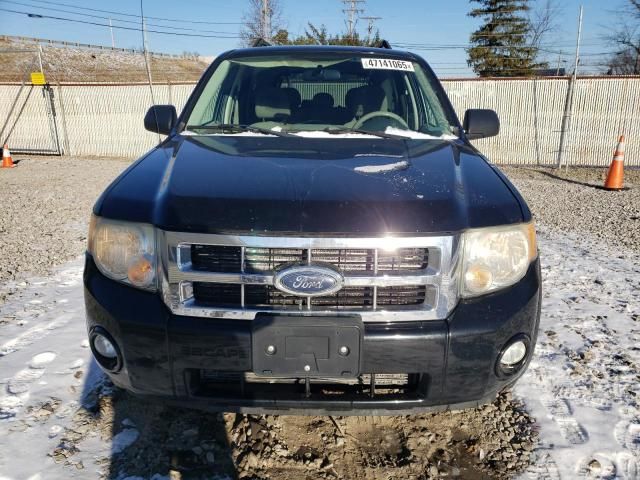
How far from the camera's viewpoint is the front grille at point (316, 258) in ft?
5.78

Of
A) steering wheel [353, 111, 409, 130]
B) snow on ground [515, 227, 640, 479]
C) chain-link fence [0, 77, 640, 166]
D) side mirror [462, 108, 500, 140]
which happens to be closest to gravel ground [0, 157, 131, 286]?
chain-link fence [0, 77, 640, 166]

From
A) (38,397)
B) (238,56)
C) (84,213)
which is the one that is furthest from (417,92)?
(84,213)

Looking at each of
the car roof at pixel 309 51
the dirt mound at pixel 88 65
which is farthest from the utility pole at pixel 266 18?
the car roof at pixel 309 51

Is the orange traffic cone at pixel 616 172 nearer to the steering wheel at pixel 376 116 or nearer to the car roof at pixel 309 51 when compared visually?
the car roof at pixel 309 51

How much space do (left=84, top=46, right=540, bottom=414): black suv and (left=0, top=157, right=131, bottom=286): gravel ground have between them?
10.7ft


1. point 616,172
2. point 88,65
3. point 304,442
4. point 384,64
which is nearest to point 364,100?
point 384,64

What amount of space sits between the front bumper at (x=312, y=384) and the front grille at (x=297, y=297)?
0.27ft

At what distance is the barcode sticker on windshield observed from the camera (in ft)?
11.0

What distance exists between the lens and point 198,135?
2.82 m

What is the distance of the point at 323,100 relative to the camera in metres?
3.21

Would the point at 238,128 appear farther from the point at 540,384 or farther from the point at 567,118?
the point at 567,118

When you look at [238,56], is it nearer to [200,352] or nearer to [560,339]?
[200,352]

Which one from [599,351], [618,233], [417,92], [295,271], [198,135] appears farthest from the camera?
[618,233]

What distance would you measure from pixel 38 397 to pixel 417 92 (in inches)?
118
